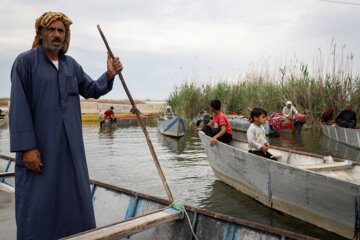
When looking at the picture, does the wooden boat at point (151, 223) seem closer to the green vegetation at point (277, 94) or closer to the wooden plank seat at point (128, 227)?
the wooden plank seat at point (128, 227)

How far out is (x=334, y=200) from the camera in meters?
3.65

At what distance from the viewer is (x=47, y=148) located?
6.89ft

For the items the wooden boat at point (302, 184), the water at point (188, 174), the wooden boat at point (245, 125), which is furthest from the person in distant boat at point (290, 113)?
the wooden boat at point (302, 184)

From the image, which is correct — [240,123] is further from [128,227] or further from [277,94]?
[128,227]

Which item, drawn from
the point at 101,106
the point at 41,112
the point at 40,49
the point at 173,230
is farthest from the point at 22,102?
the point at 101,106

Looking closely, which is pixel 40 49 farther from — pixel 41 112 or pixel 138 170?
pixel 138 170

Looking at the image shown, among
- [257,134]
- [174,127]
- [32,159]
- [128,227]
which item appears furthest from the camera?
[174,127]

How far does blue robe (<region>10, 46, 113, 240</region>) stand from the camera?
2031 millimetres

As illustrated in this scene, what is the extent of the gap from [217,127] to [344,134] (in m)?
6.73

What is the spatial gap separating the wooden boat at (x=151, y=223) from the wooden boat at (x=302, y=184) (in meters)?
1.66

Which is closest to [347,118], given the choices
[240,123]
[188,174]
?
Result: [240,123]

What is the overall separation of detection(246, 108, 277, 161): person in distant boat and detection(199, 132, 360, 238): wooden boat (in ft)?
1.03

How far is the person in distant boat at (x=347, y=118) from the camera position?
448 inches

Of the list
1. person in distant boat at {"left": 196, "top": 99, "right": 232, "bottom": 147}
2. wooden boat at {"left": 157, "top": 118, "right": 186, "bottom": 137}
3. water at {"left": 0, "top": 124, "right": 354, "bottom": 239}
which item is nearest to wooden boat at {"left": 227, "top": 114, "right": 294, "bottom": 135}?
water at {"left": 0, "top": 124, "right": 354, "bottom": 239}
